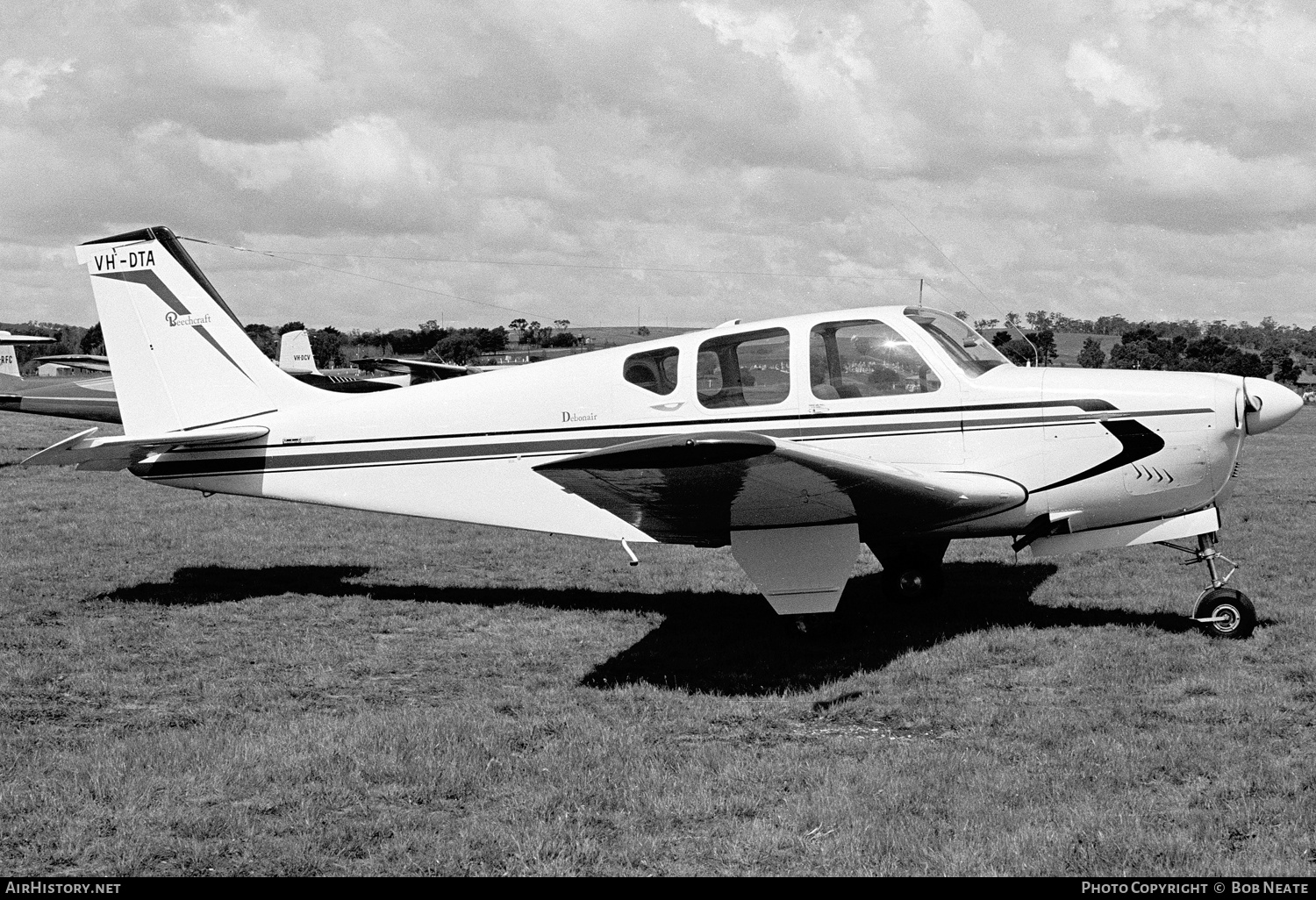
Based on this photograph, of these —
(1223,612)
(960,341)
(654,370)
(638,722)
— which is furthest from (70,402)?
(1223,612)

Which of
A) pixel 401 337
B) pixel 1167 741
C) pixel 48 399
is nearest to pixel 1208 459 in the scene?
pixel 1167 741

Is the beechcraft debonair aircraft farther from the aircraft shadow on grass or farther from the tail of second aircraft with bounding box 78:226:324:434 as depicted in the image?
the aircraft shadow on grass

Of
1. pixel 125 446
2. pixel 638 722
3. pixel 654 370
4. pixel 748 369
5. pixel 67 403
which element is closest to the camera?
pixel 638 722

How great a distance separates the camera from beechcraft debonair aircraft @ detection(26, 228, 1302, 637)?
7.21m

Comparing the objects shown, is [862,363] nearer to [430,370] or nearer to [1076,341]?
[430,370]

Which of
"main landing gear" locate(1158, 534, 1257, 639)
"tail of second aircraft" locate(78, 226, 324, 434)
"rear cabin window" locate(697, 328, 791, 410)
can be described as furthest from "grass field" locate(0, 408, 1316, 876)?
"rear cabin window" locate(697, 328, 791, 410)

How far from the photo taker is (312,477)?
9422 millimetres

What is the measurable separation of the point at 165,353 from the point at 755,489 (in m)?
6.00

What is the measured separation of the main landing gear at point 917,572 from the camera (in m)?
9.12

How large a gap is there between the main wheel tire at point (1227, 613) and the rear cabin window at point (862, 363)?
7.91 ft

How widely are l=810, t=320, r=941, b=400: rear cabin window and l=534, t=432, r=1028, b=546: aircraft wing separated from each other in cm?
55

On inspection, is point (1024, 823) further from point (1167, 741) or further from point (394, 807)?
point (394, 807)

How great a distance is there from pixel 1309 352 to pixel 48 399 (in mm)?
94324

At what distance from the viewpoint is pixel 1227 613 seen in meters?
7.55
